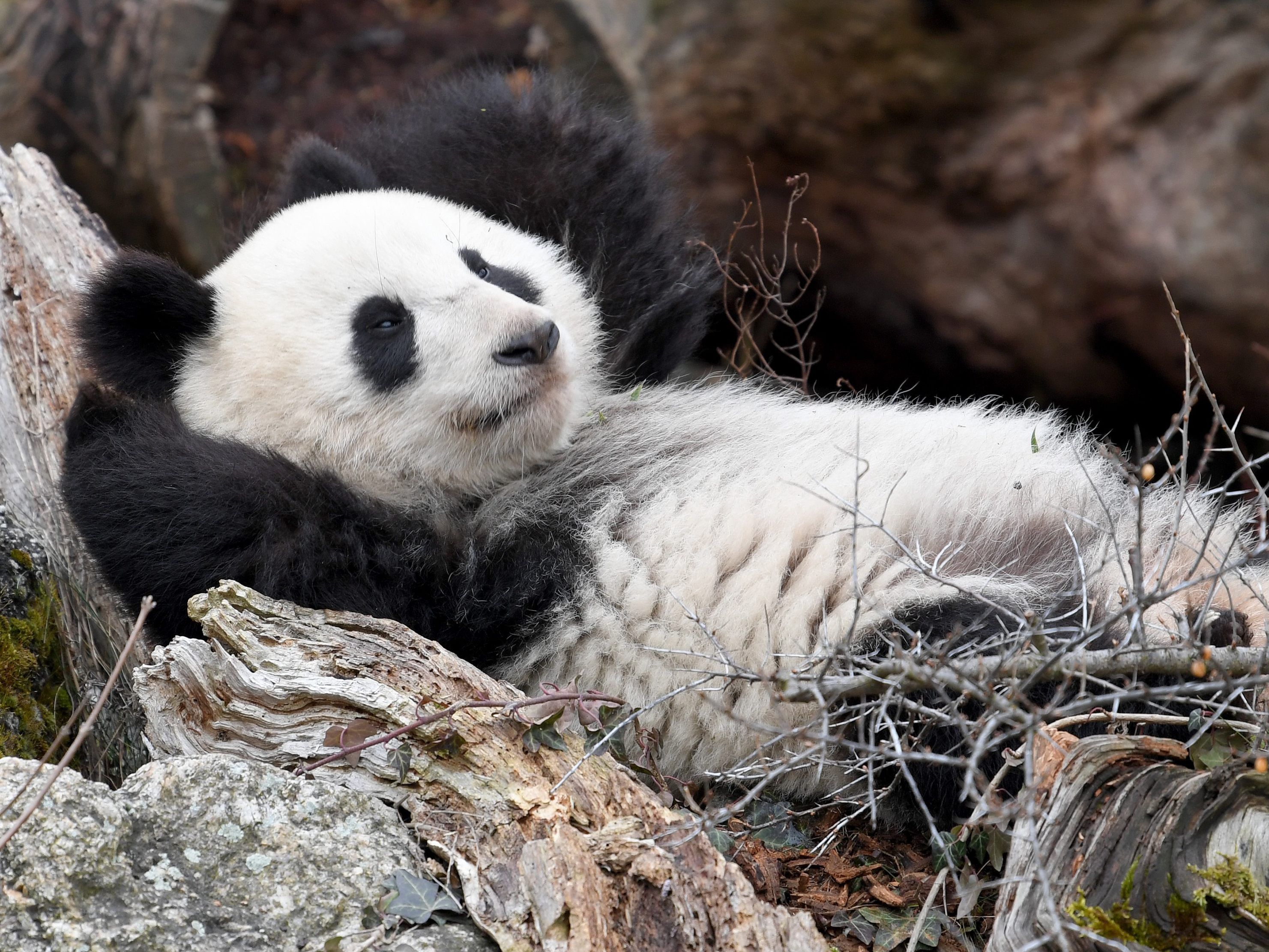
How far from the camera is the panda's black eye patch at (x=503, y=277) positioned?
3.67 metres

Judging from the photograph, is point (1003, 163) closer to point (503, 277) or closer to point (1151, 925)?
point (503, 277)

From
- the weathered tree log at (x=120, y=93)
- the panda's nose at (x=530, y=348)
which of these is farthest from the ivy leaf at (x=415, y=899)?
the weathered tree log at (x=120, y=93)

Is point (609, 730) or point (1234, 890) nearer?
point (1234, 890)

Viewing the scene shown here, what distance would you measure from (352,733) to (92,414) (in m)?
1.39

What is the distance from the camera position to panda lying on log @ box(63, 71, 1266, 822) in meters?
3.14

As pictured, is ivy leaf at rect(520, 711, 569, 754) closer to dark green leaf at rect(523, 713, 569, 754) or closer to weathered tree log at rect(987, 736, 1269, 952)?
dark green leaf at rect(523, 713, 569, 754)

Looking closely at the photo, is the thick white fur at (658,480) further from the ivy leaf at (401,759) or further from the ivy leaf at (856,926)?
the ivy leaf at (401,759)

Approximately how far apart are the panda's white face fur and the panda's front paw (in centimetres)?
18

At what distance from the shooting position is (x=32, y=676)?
3.29m

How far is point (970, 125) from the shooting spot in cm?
612

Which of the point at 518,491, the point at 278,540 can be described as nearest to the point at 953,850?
the point at 518,491

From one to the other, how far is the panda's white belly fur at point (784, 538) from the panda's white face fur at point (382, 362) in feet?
1.15

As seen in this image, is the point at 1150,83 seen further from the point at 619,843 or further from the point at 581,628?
the point at 619,843

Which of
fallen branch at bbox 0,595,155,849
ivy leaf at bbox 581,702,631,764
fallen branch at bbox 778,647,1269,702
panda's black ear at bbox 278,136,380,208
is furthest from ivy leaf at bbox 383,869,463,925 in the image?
panda's black ear at bbox 278,136,380,208
